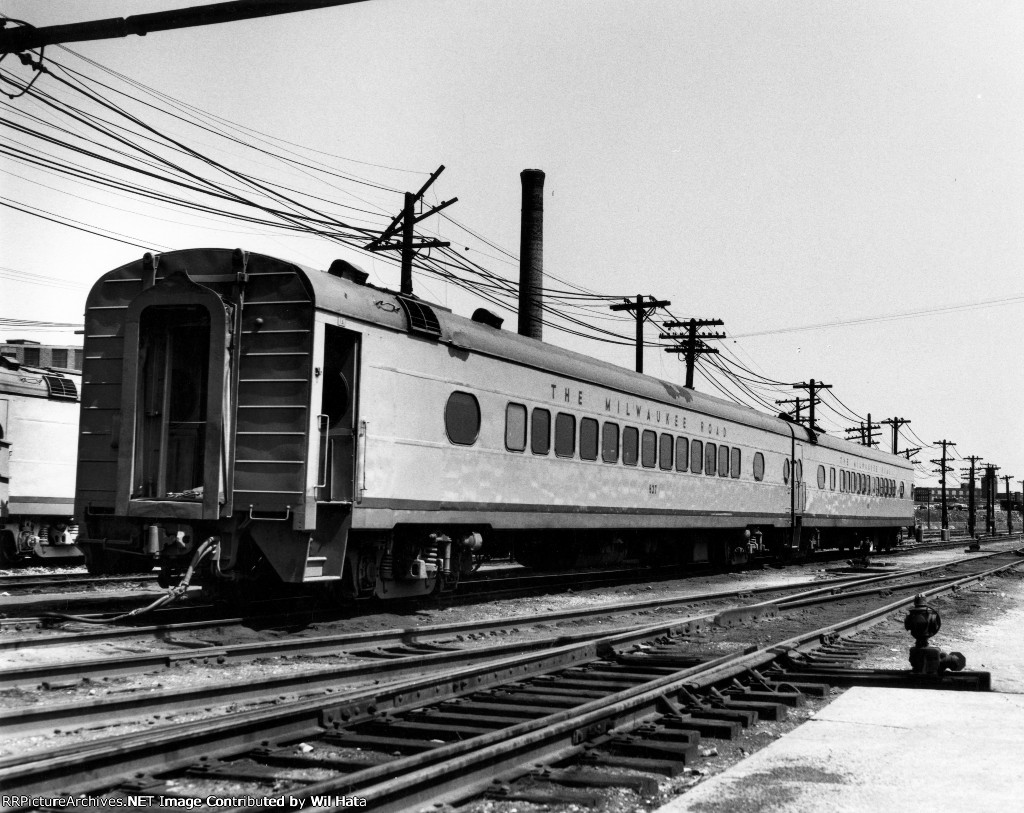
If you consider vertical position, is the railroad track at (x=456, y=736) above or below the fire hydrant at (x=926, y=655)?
below

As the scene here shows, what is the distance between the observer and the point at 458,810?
496 cm

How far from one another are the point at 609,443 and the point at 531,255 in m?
14.1

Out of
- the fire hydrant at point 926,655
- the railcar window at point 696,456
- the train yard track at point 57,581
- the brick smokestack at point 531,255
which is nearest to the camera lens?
the fire hydrant at point 926,655

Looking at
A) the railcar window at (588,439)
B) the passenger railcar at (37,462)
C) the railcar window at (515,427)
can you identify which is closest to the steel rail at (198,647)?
the railcar window at (515,427)

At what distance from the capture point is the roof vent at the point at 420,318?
12352mm

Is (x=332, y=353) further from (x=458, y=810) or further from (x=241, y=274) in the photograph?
(x=458, y=810)

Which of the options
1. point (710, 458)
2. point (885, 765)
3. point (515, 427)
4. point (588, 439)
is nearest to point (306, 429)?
point (515, 427)

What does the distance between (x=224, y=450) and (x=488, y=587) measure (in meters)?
7.34

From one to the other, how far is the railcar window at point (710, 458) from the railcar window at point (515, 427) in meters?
7.44

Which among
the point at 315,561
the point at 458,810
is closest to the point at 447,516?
the point at 315,561

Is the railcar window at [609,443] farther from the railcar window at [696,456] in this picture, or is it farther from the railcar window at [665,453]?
the railcar window at [696,456]

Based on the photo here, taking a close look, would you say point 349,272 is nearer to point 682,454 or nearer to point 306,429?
point 306,429

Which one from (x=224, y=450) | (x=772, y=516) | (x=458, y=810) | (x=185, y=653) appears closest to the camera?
(x=458, y=810)

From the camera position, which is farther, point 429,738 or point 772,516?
point 772,516
